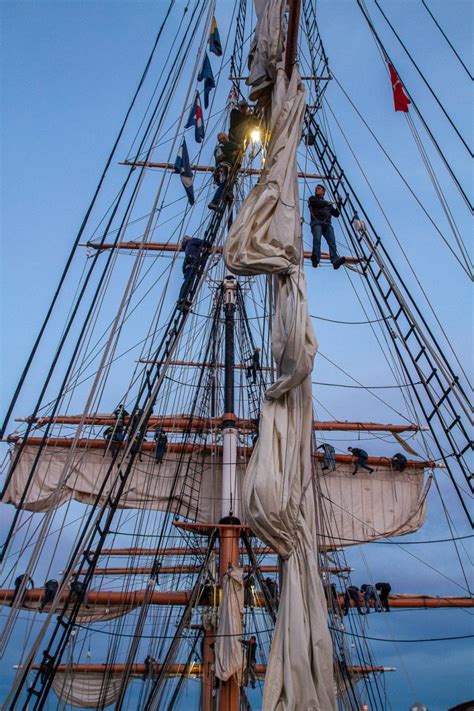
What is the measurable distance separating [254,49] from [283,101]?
53.2 inches

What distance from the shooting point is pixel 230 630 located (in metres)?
8.94

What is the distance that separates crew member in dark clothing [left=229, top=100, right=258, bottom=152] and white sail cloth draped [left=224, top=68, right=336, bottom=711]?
147 inches

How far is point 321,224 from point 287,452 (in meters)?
4.42

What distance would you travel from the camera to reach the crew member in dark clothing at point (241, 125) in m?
8.47

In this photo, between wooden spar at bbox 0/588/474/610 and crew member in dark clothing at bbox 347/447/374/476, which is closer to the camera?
wooden spar at bbox 0/588/474/610

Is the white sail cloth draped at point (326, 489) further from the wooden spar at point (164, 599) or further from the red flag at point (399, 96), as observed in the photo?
the red flag at point (399, 96)

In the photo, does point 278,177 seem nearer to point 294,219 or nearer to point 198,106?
point 294,219

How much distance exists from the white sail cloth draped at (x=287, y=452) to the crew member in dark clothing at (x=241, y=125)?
147 inches

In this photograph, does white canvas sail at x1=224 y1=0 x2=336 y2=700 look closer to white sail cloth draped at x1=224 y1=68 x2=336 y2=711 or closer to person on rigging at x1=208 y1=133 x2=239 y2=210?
white sail cloth draped at x1=224 y1=68 x2=336 y2=711

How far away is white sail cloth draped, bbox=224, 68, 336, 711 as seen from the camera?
3338mm

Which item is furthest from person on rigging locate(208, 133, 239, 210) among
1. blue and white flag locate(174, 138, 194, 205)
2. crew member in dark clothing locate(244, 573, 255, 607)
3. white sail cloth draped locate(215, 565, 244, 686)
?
crew member in dark clothing locate(244, 573, 255, 607)

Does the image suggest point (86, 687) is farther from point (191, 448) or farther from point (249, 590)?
point (249, 590)

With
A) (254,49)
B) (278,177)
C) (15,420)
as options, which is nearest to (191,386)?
(15,420)

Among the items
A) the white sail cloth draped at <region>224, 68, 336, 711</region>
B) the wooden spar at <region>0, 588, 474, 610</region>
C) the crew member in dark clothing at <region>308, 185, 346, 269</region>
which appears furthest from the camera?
the wooden spar at <region>0, 588, 474, 610</region>
